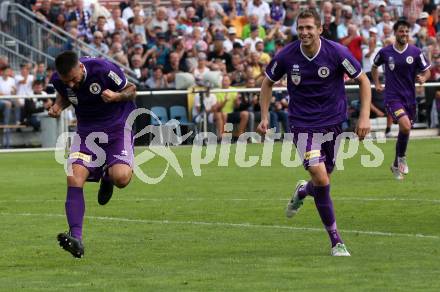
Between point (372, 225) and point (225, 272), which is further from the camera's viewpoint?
point (372, 225)

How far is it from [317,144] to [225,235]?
1.80 m

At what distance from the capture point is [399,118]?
19.8 metres

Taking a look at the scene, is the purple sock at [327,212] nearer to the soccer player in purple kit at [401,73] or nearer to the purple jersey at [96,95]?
the purple jersey at [96,95]

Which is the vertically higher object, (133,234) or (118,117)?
(118,117)

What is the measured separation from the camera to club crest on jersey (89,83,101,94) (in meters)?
11.8

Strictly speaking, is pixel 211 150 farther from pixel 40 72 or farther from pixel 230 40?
pixel 230 40

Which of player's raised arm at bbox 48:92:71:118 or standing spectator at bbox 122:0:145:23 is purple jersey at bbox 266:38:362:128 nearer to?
player's raised arm at bbox 48:92:71:118

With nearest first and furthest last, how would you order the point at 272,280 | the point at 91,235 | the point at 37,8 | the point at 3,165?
the point at 272,280 < the point at 91,235 < the point at 3,165 < the point at 37,8

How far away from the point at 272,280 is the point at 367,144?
16.3 metres

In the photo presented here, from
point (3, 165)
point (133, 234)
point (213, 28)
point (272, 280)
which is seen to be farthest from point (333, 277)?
point (213, 28)

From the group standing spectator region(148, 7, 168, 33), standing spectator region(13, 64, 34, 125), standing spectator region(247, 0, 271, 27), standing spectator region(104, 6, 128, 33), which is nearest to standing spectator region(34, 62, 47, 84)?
standing spectator region(13, 64, 34, 125)

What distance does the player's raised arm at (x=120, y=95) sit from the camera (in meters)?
11.6

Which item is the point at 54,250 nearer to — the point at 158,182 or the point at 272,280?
the point at 272,280

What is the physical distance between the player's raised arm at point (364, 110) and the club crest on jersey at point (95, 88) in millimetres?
2258
